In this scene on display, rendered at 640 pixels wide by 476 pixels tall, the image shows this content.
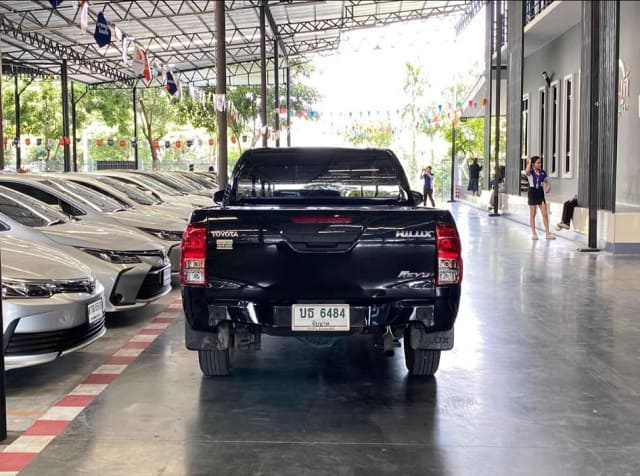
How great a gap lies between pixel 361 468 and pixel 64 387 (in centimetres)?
282

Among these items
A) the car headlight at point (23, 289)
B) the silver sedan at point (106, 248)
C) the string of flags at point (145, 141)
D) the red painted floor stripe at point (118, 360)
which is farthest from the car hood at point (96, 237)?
the string of flags at point (145, 141)

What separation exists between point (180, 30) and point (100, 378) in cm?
2769

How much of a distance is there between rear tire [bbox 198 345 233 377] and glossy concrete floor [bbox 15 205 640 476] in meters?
0.09

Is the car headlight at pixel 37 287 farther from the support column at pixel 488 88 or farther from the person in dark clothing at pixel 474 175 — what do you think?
the person in dark clothing at pixel 474 175

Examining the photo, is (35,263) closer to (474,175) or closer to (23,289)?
(23,289)

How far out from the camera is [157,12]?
28312 mm

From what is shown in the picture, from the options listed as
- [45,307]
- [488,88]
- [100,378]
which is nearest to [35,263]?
[45,307]

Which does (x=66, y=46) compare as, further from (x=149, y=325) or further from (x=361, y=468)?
(x=361, y=468)

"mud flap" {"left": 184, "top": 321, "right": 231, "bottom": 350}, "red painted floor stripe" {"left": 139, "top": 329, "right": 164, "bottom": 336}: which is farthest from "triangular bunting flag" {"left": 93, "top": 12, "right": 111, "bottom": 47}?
"mud flap" {"left": 184, "top": 321, "right": 231, "bottom": 350}

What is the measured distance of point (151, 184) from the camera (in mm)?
16422

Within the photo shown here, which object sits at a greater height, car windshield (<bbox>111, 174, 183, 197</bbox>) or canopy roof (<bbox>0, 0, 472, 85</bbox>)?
canopy roof (<bbox>0, 0, 472, 85</bbox>)

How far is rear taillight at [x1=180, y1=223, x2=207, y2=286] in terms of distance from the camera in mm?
5367

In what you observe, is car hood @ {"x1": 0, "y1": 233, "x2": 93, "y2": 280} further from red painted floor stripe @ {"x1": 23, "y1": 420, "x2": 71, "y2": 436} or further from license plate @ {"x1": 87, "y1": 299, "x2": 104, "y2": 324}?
red painted floor stripe @ {"x1": 23, "y1": 420, "x2": 71, "y2": 436}

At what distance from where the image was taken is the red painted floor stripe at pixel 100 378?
628 cm
